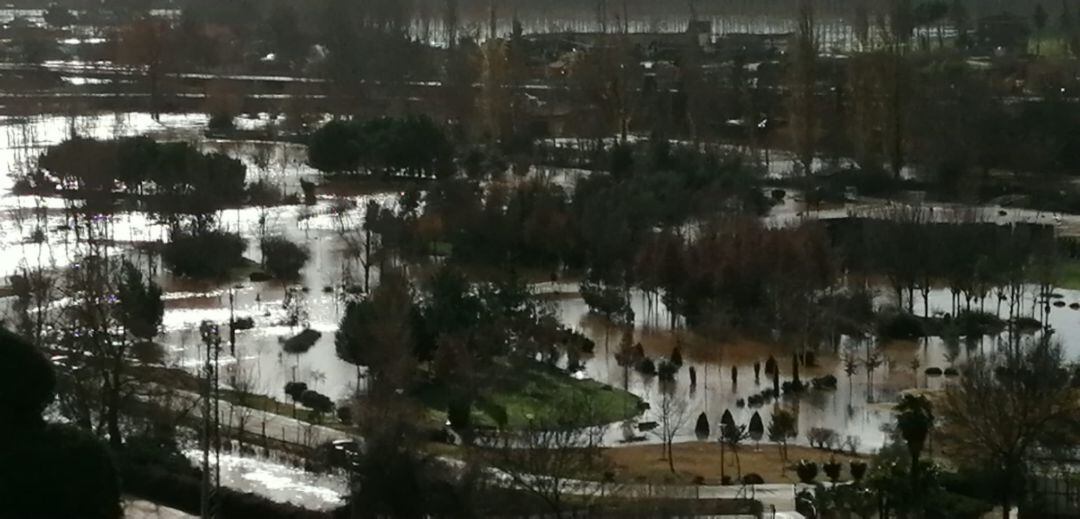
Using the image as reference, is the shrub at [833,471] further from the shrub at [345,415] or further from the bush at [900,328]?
the bush at [900,328]

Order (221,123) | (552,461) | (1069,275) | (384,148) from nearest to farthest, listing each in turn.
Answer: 1. (552,461)
2. (1069,275)
3. (384,148)
4. (221,123)

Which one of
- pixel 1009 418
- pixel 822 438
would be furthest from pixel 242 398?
pixel 1009 418

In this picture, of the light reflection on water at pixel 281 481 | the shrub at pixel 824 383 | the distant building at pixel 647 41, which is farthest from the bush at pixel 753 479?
the distant building at pixel 647 41

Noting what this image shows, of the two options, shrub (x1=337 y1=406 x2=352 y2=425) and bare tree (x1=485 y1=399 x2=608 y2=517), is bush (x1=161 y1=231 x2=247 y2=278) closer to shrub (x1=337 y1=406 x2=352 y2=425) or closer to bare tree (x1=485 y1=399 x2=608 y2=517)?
shrub (x1=337 y1=406 x2=352 y2=425)

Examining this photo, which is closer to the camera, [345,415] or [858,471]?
[858,471]

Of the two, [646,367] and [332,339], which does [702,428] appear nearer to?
[646,367]

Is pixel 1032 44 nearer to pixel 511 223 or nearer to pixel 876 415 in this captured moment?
pixel 511 223

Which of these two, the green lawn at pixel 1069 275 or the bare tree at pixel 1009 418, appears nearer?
the bare tree at pixel 1009 418
